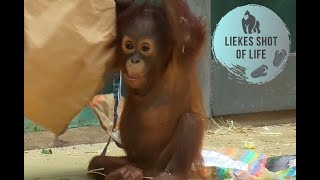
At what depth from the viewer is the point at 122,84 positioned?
186 centimetres

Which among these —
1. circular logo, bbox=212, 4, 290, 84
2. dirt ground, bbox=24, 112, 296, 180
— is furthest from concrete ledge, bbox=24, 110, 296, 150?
circular logo, bbox=212, 4, 290, 84

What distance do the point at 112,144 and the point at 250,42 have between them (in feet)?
2.30

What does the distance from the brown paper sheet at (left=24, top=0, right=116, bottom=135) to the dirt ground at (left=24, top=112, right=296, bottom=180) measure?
39 cm

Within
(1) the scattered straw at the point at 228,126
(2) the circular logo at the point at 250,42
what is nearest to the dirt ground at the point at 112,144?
(1) the scattered straw at the point at 228,126

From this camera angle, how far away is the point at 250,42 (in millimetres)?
2531

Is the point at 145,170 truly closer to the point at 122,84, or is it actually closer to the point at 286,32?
the point at 122,84

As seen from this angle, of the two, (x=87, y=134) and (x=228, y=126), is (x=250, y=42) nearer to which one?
(x=228, y=126)

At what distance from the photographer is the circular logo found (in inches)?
97.7

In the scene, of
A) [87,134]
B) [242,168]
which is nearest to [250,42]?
[242,168]

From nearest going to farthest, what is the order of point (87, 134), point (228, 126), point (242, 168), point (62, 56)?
1. point (62, 56)
2. point (242, 168)
3. point (87, 134)
4. point (228, 126)

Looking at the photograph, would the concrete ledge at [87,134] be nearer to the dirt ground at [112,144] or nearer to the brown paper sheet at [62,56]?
the dirt ground at [112,144]

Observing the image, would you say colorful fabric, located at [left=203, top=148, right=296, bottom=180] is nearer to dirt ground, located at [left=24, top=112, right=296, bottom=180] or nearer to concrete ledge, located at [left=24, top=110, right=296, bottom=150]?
dirt ground, located at [left=24, top=112, right=296, bottom=180]
